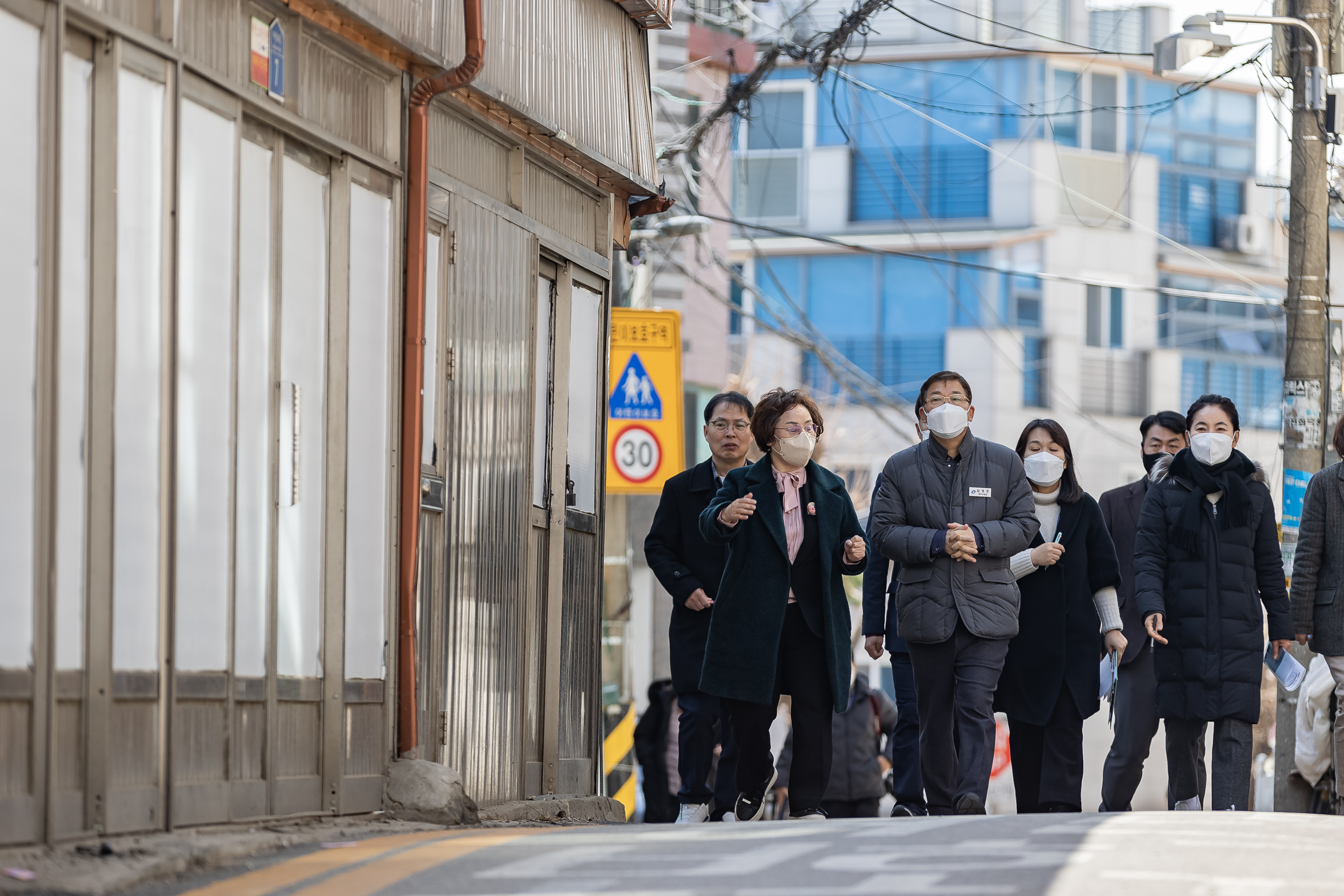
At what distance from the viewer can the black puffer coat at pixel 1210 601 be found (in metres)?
10.5

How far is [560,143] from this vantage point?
11141mm

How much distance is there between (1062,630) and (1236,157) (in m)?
35.0

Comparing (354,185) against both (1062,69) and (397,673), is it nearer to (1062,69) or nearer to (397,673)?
(397,673)

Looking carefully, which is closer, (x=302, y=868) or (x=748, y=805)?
(x=302, y=868)

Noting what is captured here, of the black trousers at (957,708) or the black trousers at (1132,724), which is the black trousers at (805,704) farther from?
the black trousers at (1132,724)

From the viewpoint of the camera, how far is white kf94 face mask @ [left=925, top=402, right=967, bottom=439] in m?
9.60

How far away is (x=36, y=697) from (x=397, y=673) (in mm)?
2966

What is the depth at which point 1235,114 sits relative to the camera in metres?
43.5

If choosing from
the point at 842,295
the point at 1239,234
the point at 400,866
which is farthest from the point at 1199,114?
the point at 400,866

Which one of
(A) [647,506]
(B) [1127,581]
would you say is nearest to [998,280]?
(A) [647,506]

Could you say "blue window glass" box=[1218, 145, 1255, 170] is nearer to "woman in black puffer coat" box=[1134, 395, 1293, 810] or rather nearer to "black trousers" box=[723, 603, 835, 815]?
"woman in black puffer coat" box=[1134, 395, 1293, 810]

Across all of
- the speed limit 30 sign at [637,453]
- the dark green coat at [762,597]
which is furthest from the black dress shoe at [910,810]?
the speed limit 30 sign at [637,453]

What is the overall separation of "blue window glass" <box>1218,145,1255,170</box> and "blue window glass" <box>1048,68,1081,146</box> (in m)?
3.08

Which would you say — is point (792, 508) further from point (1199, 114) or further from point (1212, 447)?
point (1199, 114)
